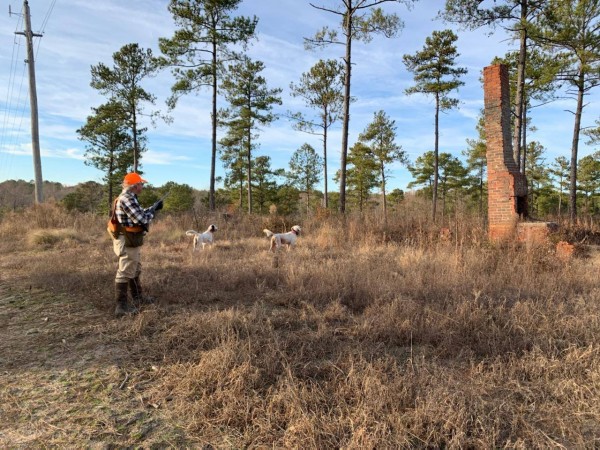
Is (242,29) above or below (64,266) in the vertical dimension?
above

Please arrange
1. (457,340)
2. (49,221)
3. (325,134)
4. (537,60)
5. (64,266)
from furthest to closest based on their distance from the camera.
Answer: (325,134)
(537,60)
(49,221)
(64,266)
(457,340)

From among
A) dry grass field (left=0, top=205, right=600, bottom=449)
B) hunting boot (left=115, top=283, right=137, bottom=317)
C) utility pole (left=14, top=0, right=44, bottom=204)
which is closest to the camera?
dry grass field (left=0, top=205, right=600, bottom=449)

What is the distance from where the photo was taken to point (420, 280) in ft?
17.5

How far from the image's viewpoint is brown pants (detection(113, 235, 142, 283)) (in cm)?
429

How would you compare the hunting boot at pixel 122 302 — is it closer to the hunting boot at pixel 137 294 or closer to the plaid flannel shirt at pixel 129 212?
the hunting boot at pixel 137 294

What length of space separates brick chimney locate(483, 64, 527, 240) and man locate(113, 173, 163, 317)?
8520 mm

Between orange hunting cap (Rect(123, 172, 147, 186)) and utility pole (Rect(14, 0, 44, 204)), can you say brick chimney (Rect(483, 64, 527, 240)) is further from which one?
utility pole (Rect(14, 0, 44, 204))

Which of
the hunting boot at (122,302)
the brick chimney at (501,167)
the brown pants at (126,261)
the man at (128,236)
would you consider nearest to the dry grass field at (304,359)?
the hunting boot at (122,302)

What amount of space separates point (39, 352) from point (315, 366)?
2.53 metres

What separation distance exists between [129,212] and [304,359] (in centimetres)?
268

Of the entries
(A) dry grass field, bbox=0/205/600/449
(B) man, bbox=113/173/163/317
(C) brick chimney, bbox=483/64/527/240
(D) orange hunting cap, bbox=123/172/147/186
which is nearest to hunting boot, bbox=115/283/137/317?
(B) man, bbox=113/173/163/317

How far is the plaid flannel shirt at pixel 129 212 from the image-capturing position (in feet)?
14.0

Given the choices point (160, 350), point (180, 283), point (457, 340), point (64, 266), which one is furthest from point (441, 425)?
point (64, 266)

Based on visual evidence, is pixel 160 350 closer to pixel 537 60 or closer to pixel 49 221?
pixel 49 221
